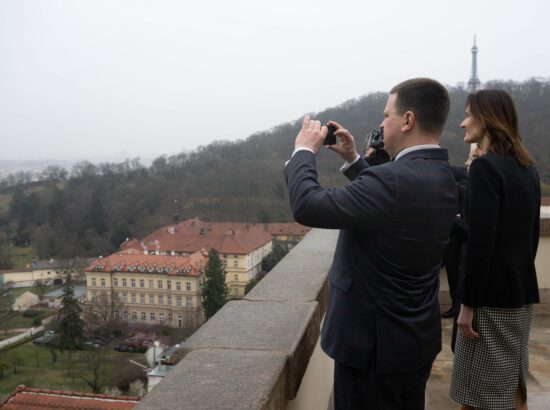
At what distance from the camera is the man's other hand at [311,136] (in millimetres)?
1569

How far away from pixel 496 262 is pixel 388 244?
2.30 feet

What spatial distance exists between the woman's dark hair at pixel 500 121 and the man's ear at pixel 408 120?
22.2 inches

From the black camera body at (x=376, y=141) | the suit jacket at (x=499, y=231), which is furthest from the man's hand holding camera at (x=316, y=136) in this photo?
the suit jacket at (x=499, y=231)

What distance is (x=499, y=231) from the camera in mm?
1907

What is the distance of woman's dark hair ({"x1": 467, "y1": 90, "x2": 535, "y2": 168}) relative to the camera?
195cm

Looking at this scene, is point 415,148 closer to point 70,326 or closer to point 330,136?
point 330,136

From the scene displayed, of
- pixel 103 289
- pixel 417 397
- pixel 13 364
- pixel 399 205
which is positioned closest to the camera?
pixel 399 205

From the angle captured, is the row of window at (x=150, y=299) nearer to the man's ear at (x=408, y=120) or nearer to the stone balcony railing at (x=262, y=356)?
the stone balcony railing at (x=262, y=356)

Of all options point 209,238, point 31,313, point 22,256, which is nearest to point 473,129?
point 31,313

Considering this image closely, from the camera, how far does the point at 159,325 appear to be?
49.2 metres

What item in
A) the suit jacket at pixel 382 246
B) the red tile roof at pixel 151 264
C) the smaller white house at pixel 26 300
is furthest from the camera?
the smaller white house at pixel 26 300

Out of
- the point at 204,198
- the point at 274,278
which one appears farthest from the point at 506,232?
the point at 204,198

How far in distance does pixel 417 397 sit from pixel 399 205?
685 millimetres

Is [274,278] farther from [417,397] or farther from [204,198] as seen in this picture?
[204,198]
